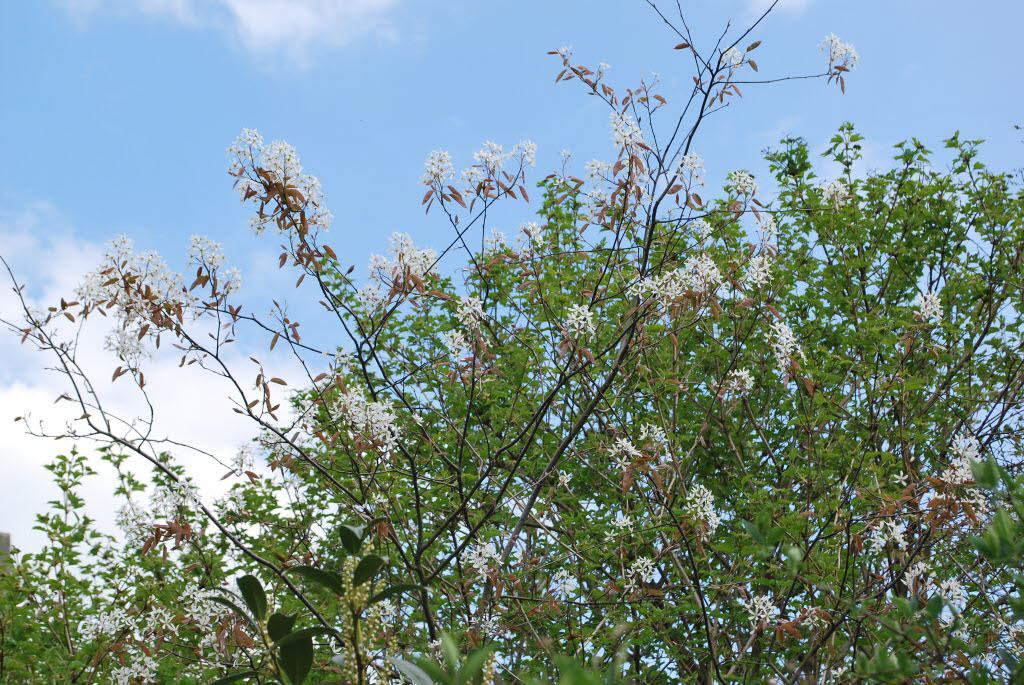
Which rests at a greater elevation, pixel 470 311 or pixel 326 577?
pixel 470 311

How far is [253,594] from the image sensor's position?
76.0 inches

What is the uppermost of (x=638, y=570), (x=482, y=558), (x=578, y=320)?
(x=578, y=320)

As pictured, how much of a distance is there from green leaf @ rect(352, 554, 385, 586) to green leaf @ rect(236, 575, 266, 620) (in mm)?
212

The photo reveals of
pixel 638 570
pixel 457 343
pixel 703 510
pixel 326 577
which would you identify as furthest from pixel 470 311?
pixel 326 577

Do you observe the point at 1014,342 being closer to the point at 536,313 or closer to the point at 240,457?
the point at 536,313

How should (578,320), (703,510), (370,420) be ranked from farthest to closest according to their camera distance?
(703,510), (578,320), (370,420)

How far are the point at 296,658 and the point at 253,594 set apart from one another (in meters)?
0.18

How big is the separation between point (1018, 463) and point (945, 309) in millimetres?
1331

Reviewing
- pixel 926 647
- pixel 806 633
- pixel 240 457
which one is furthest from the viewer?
pixel 806 633

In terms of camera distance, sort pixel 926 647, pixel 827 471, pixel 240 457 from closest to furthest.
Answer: pixel 926 647
pixel 240 457
pixel 827 471

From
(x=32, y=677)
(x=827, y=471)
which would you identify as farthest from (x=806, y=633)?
(x=32, y=677)

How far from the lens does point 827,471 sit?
649cm

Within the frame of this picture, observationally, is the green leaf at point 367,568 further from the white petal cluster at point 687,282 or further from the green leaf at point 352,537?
the white petal cluster at point 687,282

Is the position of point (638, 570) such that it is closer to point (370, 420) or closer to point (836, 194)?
point (370, 420)
